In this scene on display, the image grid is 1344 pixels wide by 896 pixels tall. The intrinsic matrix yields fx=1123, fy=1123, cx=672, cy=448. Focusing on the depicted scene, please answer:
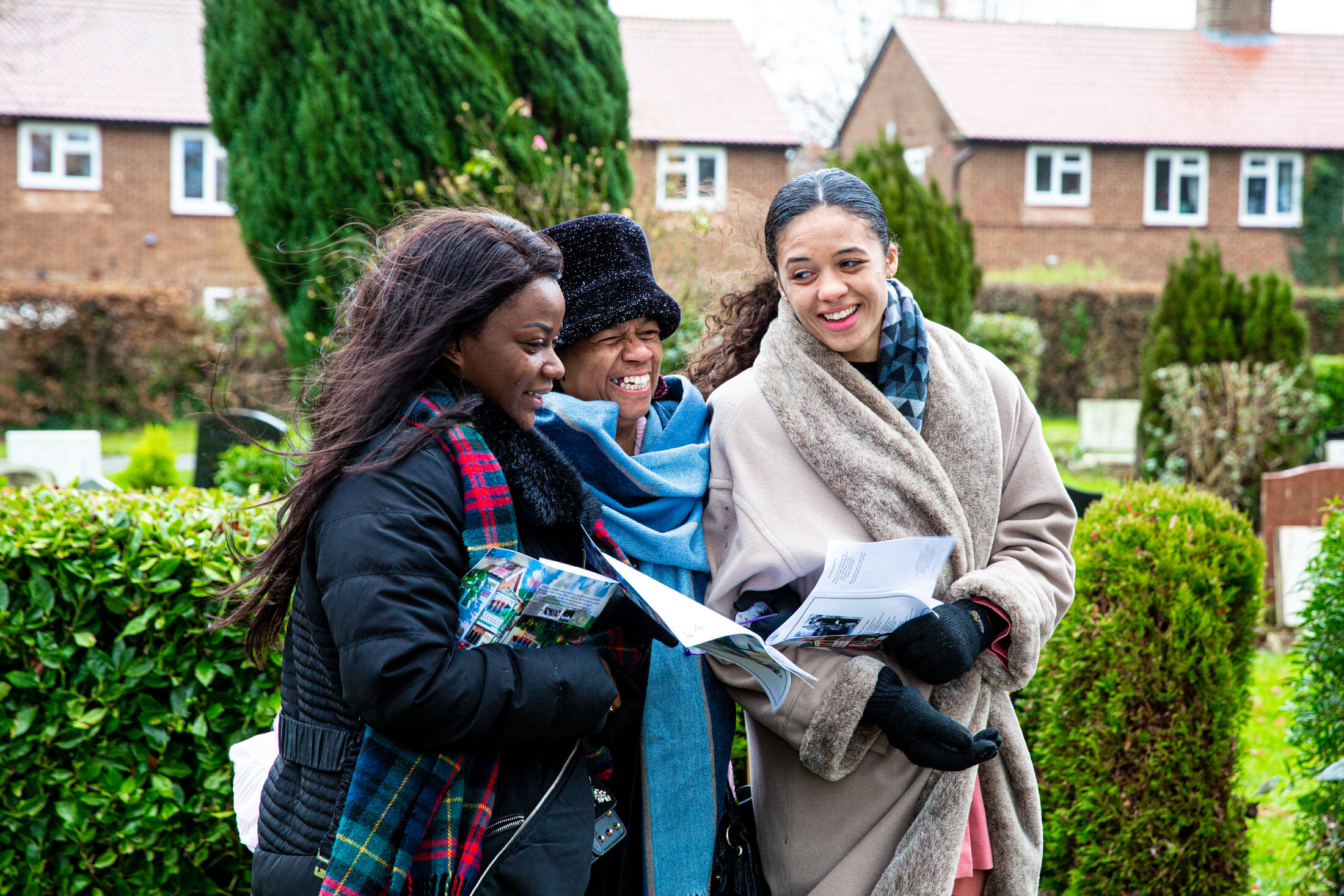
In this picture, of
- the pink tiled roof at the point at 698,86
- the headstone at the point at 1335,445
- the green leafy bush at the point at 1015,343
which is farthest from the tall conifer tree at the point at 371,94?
the pink tiled roof at the point at 698,86

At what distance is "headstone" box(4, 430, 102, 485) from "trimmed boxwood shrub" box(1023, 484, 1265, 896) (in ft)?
30.2

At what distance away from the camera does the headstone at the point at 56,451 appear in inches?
393

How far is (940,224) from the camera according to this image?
30.4ft

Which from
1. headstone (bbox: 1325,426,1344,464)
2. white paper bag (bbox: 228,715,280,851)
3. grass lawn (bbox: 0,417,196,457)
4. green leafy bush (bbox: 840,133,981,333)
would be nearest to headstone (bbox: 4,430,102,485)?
grass lawn (bbox: 0,417,196,457)

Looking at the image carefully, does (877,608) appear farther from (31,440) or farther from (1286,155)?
(1286,155)

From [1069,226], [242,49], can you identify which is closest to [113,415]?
[242,49]

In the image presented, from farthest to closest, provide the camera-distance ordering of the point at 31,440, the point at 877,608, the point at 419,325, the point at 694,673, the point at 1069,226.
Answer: the point at 1069,226, the point at 31,440, the point at 694,673, the point at 877,608, the point at 419,325

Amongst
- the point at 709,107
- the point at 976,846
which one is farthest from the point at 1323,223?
the point at 976,846

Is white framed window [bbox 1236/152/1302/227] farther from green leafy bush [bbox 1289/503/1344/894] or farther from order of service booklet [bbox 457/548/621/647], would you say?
order of service booklet [bbox 457/548/621/647]

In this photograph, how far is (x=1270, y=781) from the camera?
3.54 metres

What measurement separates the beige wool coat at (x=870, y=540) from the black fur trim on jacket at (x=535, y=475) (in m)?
0.41

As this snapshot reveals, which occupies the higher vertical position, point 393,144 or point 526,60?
point 526,60

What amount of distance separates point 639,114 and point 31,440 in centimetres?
1698

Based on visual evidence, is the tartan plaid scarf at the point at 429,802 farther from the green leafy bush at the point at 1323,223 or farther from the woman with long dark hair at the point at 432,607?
the green leafy bush at the point at 1323,223
